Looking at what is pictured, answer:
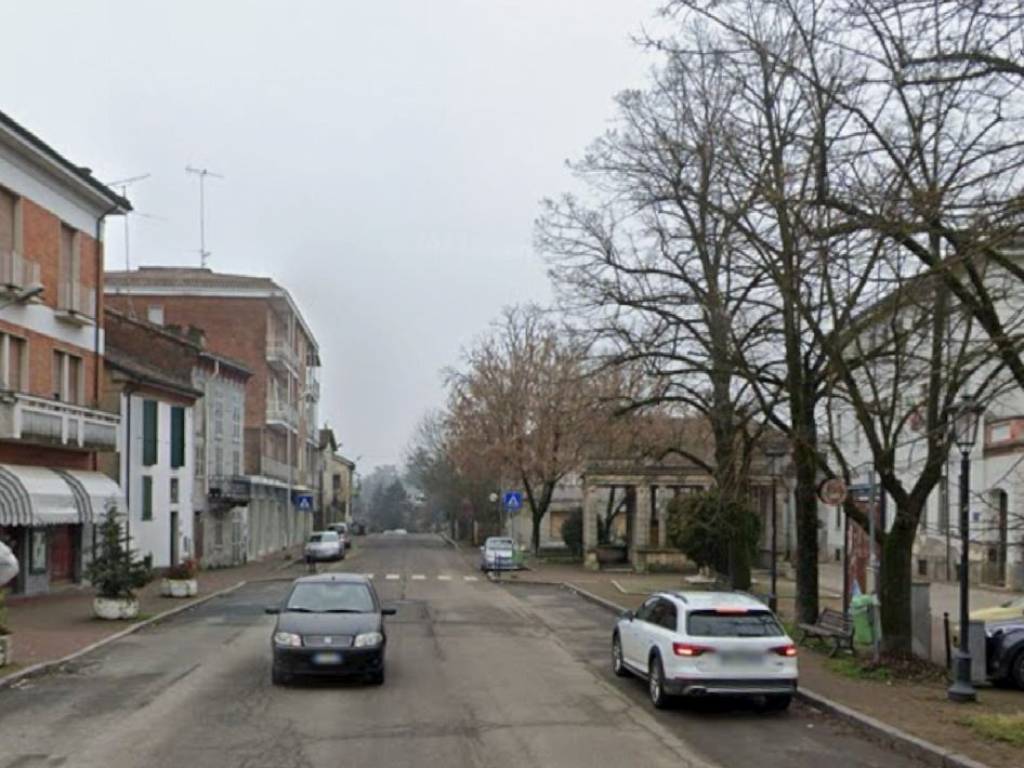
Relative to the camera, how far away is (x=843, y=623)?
2083 cm

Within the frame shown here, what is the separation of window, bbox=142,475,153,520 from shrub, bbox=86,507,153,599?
1644 centimetres

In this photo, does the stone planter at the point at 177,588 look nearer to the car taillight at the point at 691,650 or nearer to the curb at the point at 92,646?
the curb at the point at 92,646

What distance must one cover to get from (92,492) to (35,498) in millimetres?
4492

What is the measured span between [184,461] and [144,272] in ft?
93.9

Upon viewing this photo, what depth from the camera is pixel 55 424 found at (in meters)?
32.6

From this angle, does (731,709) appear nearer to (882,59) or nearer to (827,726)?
(827,726)

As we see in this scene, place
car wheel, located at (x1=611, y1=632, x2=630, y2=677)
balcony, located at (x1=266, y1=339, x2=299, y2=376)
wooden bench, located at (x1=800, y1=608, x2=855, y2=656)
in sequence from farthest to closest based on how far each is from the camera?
balcony, located at (x1=266, y1=339, x2=299, y2=376) < wooden bench, located at (x1=800, y1=608, x2=855, y2=656) < car wheel, located at (x1=611, y1=632, x2=630, y2=677)

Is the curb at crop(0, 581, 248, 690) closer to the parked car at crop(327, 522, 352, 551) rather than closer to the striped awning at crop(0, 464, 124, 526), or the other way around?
the striped awning at crop(0, 464, 124, 526)

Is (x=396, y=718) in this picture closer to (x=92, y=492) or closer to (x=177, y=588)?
(x=177, y=588)

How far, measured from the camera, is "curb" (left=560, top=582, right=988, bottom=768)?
461 inches

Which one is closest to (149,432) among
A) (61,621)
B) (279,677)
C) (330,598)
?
(61,621)

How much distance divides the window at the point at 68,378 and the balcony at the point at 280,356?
34.3 m

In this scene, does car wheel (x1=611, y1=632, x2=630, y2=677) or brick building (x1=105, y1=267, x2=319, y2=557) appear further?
brick building (x1=105, y1=267, x2=319, y2=557)

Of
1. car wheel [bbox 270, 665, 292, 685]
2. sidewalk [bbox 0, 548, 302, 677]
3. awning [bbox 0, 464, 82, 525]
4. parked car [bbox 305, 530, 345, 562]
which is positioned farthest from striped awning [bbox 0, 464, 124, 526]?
parked car [bbox 305, 530, 345, 562]
